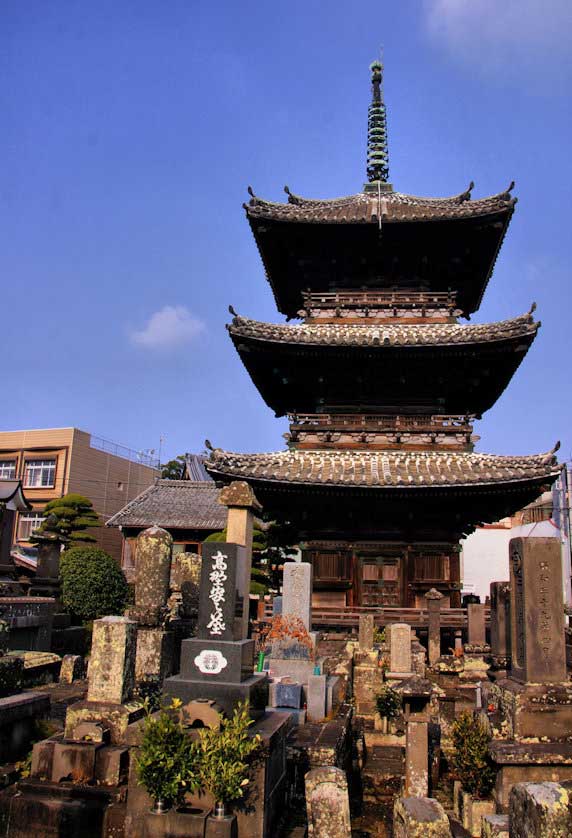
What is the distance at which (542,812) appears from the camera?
3.74 meters

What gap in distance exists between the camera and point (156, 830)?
5793mm

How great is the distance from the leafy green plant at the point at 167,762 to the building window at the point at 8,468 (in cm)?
4154

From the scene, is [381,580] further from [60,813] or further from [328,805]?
[328,805]

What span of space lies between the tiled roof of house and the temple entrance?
2164 cm

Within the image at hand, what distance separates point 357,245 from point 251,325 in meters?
4.61

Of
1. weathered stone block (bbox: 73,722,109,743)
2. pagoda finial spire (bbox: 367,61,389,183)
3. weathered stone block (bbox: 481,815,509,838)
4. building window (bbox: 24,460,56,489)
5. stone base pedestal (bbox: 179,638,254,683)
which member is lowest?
weathered stone block (bbox: 481,815,509,838)

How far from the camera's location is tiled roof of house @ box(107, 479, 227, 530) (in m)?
39.4

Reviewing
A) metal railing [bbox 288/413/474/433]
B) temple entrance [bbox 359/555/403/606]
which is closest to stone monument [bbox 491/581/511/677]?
temple entrance [bbox 359/555/403/606]

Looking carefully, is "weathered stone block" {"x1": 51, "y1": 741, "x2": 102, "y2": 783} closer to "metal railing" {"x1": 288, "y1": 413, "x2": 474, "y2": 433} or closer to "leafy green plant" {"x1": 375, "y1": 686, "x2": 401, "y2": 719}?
"leafy green plant" {"x1": 375, "y1": 686, "x2": 401, "y2": 719}

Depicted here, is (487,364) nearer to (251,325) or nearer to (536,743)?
(251,325)

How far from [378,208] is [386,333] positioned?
14.2ft

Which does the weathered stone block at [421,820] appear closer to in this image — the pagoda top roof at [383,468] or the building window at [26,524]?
the pagoda top roof at [383,468]

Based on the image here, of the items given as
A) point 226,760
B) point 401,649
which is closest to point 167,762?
point 226,760

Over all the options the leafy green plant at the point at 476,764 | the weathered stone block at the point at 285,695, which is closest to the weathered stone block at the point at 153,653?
the weathered stone block at the point at 285,695
